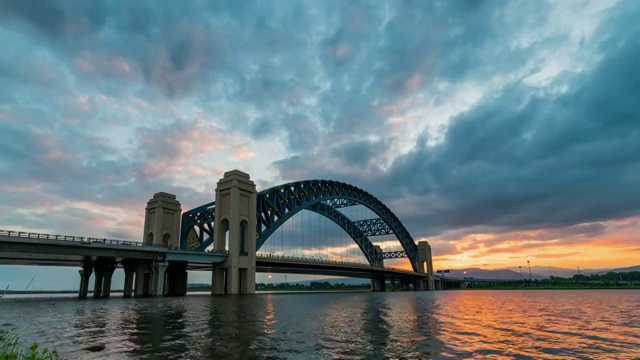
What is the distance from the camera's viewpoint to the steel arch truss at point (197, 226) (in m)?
104

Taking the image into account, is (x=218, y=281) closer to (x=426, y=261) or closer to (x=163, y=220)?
(x=163, y=220)

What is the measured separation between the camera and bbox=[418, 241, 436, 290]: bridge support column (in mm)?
184000

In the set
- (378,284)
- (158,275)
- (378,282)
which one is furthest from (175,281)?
(378,282)

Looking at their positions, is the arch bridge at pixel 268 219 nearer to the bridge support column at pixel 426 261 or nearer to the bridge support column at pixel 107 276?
the bridge support column at pixel 426 261

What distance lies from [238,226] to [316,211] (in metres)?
57.3

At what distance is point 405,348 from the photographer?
16.2 m

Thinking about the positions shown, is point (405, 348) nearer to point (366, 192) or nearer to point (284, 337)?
point (284, 337)

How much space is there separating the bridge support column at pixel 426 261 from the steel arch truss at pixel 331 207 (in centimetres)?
262

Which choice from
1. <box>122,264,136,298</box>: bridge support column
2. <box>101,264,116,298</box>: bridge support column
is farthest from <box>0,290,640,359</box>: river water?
<box>101,264,116,298</box>: bridge support column

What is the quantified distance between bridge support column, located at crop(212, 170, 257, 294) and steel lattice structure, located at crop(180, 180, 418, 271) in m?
14.6

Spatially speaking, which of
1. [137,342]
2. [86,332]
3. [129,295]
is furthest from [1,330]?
[129,295]

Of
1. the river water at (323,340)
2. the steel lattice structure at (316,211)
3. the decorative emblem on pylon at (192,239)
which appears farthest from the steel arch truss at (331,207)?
the river water at (323,340)

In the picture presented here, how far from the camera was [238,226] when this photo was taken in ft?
255

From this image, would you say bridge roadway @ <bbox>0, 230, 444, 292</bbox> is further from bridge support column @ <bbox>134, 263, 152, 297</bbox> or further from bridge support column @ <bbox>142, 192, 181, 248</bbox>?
bridge support column @ <bbox>142, 192, 181, 248</bbox>
